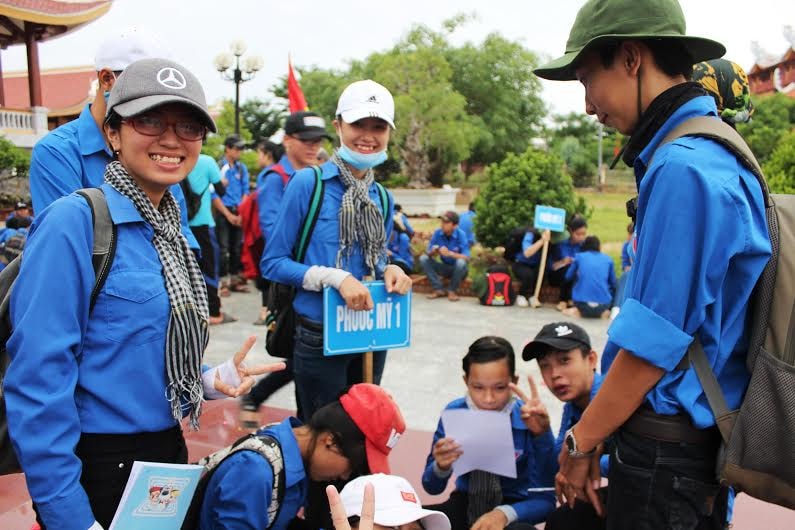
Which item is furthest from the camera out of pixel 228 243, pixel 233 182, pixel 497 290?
pixel 233 182

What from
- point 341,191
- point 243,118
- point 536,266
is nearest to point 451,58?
point 243,118

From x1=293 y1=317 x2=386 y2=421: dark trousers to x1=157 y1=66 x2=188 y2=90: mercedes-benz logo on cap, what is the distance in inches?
55.2

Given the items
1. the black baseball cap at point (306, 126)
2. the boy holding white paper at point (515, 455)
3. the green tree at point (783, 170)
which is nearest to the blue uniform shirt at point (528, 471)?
the boy holding white paper at point (515, 455)

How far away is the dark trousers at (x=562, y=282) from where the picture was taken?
27.4 ft

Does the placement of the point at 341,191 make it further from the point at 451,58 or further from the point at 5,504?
the point at 451,58

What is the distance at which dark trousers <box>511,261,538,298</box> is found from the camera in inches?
339

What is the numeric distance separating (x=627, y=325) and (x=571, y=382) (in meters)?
1.12

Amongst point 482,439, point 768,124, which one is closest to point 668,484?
point 482,439

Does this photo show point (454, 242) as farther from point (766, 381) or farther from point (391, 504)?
point (766, 381)

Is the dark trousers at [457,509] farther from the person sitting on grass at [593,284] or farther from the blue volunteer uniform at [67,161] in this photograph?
the person sitting on grass at [593,284]

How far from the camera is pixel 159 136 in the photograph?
1.55 m

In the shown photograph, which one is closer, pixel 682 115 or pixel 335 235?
pixel 682 115

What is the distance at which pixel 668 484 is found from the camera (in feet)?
4.68

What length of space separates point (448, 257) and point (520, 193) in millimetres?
1384
